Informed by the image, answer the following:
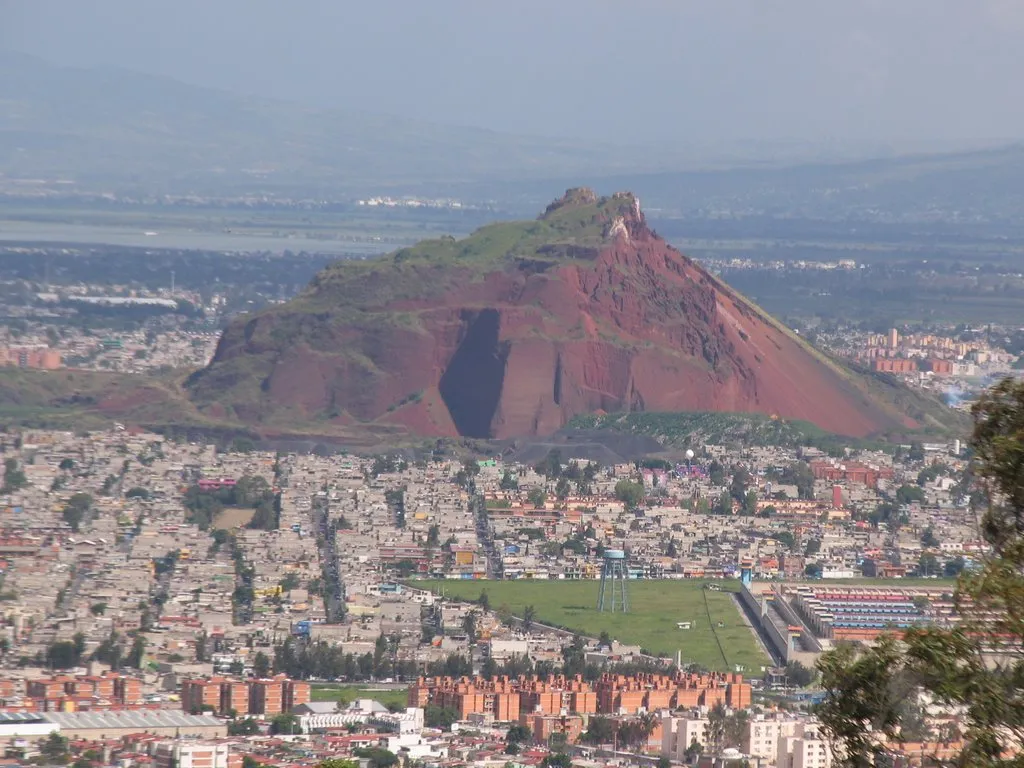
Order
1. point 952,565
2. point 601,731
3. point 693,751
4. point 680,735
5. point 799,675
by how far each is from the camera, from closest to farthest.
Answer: point 693,751 → point 680,735 → point 601,731 → point 799,675 → point 952,565

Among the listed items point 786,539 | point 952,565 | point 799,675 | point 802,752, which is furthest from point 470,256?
point 802,752

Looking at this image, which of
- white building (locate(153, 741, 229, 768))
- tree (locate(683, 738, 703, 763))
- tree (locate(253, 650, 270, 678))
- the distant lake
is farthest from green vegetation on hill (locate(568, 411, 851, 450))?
the distant lake

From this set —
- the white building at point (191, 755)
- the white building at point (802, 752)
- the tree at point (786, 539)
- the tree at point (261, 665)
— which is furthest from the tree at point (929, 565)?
the white building at point (191, 755)

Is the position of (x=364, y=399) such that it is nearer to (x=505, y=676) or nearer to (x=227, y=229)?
(x=505, y=676)

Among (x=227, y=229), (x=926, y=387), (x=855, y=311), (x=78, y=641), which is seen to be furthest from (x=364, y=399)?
(x=227, y=229)

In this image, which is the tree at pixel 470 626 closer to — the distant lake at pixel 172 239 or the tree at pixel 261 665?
the tree at pixel 261 665

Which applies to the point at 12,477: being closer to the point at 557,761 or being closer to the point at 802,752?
the point at 557,761
